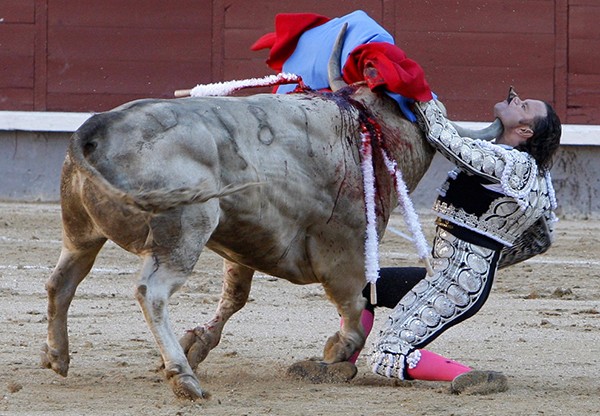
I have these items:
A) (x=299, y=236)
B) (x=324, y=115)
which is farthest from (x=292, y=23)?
(x=299, y=236)

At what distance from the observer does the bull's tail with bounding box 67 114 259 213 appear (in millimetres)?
3082

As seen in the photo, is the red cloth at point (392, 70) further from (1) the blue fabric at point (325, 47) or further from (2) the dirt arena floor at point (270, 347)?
(2) the dirt arena floor at point (270, 347)

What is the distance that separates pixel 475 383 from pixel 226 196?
Result: 2.73 feet

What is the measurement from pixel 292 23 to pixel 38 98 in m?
5.03

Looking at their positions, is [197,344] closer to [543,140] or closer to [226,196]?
[226,196]

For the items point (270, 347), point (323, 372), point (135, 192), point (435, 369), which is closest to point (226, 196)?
point (135, 192)

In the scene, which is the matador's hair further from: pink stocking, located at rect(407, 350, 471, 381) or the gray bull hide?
pink stocking, located at rect(407, 350, 471, 381)

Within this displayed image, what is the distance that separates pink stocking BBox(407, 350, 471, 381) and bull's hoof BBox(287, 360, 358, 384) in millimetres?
186

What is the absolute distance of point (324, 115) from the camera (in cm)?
370

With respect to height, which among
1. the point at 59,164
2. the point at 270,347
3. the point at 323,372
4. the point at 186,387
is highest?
the point at 186,387

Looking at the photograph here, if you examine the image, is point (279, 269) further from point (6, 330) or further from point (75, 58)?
point (75, 58)

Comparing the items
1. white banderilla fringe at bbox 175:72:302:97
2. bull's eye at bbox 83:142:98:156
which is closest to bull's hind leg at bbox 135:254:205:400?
bull's eye at bbox 83:142:98:156

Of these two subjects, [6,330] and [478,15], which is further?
[478,15]

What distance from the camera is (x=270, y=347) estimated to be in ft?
Result: 14.2
